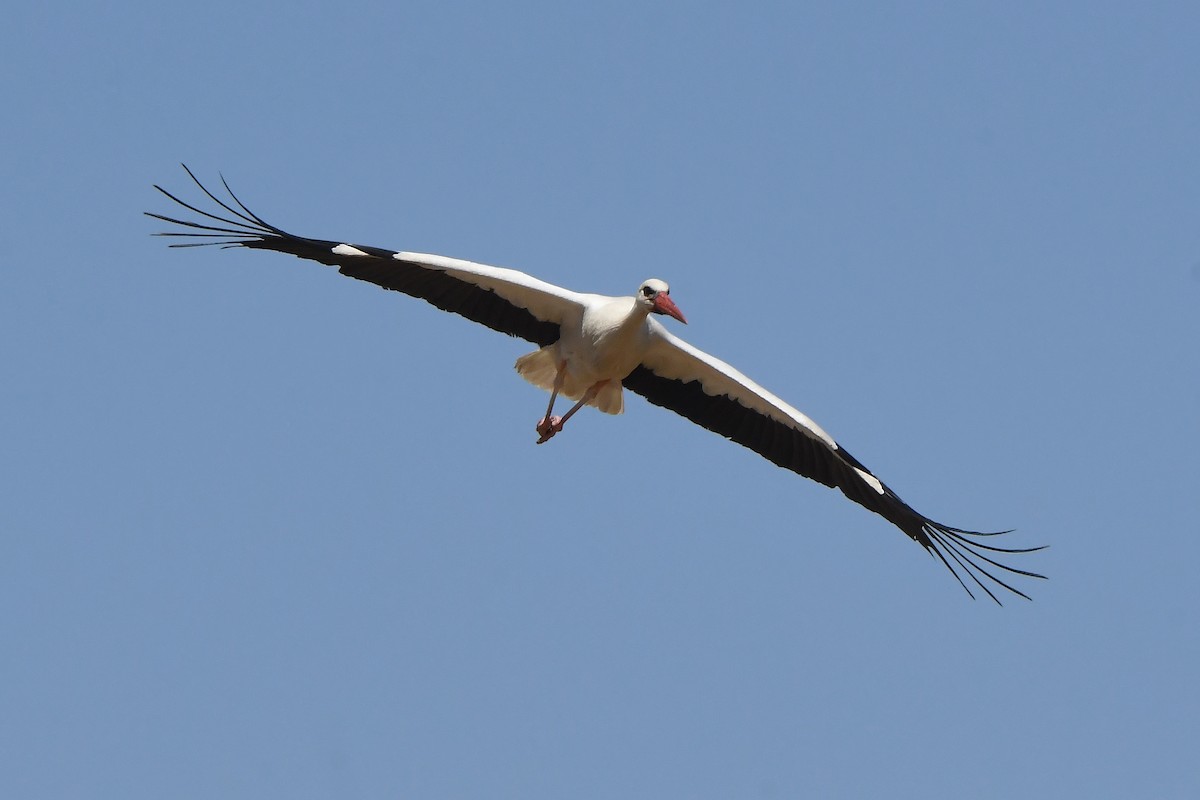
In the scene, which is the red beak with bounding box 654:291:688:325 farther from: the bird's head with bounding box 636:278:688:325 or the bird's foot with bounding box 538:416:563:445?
the bird's foot with bounding box 538:416:563:445

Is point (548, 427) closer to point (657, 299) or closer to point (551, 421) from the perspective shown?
point (551, 421)

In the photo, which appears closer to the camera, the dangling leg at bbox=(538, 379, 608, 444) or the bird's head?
the bird's head

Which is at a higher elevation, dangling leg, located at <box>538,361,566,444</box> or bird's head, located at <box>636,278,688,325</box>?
bird's head, located at <box>636,278,688,325</box>

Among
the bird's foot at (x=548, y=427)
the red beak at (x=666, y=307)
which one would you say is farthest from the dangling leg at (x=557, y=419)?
the red beak at (x=666, y=307)

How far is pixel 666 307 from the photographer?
48.9 ft

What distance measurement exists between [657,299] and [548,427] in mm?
1621

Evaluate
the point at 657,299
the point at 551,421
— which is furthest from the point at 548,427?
the point at 657,299

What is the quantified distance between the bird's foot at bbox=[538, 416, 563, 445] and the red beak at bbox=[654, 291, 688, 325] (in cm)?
151

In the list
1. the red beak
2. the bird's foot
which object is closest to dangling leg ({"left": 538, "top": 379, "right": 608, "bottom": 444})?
the bird's foot

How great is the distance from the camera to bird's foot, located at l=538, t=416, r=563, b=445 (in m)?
15.9

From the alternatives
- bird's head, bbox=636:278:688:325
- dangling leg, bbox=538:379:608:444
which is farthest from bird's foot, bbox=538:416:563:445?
bird's head, bbox=636:278:688:325

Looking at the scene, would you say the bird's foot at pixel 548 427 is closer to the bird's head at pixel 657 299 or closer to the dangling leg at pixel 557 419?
the dangling leg at pixel 557 419

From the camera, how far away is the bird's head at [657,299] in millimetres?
14906

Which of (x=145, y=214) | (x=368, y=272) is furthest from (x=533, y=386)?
(x=145, y=214)
